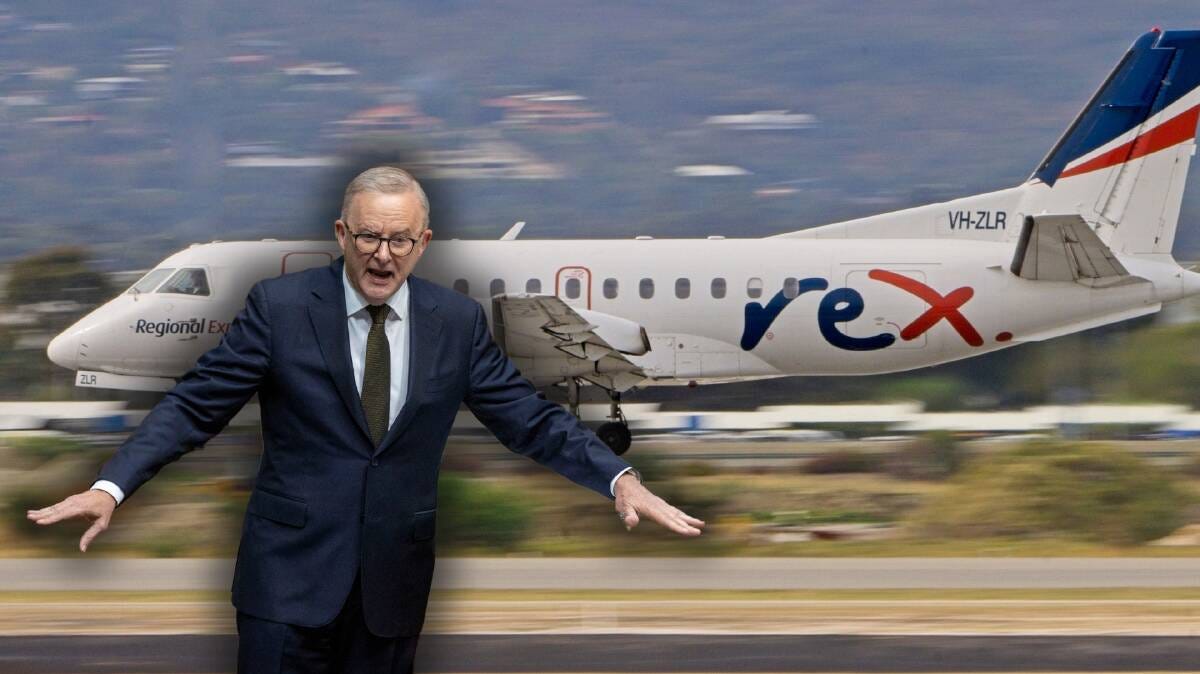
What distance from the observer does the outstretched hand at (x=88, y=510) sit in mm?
3830

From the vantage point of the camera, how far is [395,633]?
4.28m

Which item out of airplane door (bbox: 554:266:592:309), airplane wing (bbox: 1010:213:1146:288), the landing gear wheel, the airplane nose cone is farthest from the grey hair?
the airplane nose cone

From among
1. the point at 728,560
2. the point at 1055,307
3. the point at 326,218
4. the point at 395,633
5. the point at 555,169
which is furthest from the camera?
the point at 555,169

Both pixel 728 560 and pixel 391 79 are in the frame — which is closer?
pixel 728 560

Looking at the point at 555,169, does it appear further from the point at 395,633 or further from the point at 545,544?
the point at 395,633

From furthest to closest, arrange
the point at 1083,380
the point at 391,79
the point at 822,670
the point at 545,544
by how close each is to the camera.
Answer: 1. the point at 391,79
2. the point at 1083,380
3. the point at 545,544
4. the point at 822,670

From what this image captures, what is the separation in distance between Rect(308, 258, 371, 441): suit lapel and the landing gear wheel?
16337 millimetres

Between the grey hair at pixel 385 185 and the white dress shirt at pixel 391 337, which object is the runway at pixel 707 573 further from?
the grey hair at pixel 385 185

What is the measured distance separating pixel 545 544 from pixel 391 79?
4944 inches

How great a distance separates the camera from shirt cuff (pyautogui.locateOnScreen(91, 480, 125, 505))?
153 inches

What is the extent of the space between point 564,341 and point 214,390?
15662 mm

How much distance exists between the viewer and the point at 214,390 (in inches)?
162

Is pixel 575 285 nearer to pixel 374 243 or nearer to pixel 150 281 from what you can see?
pixel 150 281

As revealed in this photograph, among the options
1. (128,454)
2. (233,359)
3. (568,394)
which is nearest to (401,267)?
(233,359)
